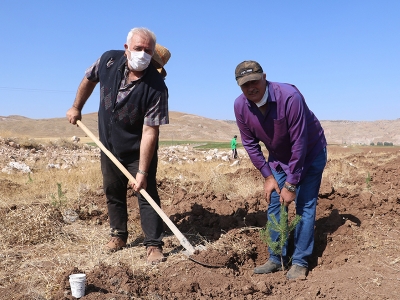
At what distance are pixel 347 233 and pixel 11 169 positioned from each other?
29.7 ft

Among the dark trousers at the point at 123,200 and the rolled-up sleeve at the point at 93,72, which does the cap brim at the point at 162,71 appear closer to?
the rolled-up sleeve at the point at 93,72

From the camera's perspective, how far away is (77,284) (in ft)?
10.1

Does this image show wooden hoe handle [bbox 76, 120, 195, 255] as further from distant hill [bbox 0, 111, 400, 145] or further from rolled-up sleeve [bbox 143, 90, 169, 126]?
distant hill [bbox 0, 111, 400, 145]

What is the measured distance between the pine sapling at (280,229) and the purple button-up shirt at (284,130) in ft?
1.18

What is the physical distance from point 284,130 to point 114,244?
220 cm

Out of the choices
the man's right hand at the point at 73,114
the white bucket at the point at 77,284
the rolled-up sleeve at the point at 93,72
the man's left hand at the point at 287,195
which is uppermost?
the rolled-up sleeve at the point at 93,72

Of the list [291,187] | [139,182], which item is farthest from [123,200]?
[291,187]

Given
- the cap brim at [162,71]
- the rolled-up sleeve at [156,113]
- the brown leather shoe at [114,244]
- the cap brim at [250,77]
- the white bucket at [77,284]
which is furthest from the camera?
the cap brim at [162,71]

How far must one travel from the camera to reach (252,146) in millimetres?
4098

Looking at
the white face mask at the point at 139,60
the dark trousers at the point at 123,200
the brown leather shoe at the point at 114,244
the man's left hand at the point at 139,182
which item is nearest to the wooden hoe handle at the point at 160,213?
the man's left hand at the point at 139,182

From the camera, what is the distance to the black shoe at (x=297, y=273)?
13.0 feet

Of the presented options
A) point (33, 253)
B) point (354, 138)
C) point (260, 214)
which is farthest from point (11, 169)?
point (354, 138)

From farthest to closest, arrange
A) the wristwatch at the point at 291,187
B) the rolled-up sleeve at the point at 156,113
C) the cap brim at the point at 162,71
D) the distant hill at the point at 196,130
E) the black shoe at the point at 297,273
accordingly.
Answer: the distant hill at the point at 196,130
the cap brim at the point at 162,71
the rolled-up sleeve at the point at 156,113
the black shoe at the point at 297,273
the wristwatch at the point at 291,187

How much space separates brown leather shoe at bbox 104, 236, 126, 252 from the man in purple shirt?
1.53m
